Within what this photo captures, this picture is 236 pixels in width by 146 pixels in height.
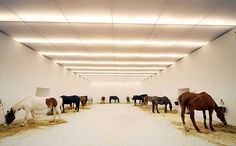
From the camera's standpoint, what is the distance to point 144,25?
614 centimetres

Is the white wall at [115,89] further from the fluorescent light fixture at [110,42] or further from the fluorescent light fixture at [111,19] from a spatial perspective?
the fluorescent light fixture at [111,19]

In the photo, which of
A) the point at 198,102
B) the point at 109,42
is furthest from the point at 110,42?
the point at 198,102

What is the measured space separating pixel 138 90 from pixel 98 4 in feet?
79.4

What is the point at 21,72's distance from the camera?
27.2 feet

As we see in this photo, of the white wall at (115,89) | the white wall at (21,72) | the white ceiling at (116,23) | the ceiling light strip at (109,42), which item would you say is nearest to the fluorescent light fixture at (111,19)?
the white ceiling at (116,23)

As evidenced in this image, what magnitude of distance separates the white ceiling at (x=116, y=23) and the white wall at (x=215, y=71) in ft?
1.36

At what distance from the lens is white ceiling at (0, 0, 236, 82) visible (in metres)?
4.79

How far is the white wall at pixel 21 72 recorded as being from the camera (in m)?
7.01

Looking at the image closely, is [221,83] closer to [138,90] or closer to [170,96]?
[170,96]

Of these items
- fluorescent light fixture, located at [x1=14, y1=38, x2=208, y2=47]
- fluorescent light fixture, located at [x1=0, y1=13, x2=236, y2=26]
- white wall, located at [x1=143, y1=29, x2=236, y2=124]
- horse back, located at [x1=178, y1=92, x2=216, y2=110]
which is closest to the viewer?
fluorescent light fixture, located at [x1=0, y1=13, x2=236, y2=26]

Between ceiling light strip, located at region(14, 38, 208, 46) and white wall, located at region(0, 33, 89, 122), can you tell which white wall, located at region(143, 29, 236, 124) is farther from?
white wall, located at region(0, 33, 89, 122)

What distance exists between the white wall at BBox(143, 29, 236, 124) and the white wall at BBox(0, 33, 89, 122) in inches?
290

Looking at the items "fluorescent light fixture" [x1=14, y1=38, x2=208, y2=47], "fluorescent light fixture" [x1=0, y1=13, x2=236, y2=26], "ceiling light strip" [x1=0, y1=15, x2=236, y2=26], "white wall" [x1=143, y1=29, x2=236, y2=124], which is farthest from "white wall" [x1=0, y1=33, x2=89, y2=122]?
"white wall" [x1=143, y1=29, x2=236, y2=124]

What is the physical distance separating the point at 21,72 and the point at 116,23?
468 centimetres
